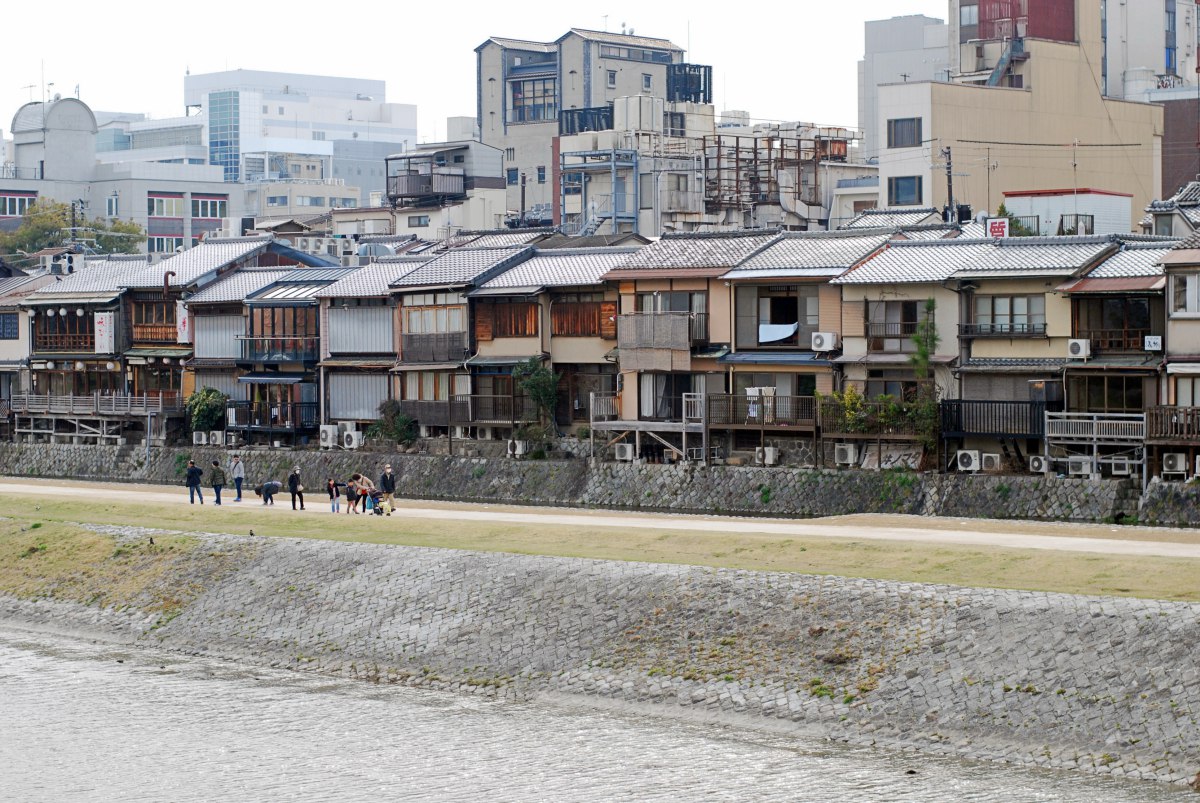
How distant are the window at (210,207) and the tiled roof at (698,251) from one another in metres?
83.8

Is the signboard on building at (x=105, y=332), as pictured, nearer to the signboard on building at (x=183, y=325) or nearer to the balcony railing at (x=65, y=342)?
the balcony railing at (x=65, y=342)

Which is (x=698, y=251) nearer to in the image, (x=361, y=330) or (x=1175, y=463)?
(x=361, y=330)

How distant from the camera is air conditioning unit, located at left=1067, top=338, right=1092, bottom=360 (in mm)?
48688

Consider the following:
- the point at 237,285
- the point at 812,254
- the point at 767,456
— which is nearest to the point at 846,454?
the point at 767,456

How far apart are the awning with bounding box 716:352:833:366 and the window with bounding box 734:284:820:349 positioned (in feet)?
1.04

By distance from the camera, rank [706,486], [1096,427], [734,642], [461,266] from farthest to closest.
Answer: [461,266]
[706,486]
[1096,427]
[734,642]

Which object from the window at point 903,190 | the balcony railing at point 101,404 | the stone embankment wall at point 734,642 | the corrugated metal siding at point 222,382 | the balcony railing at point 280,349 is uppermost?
the window at point 903,190

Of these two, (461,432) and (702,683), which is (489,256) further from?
(702,683)

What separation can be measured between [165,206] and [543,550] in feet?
347

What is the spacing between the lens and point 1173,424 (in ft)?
151

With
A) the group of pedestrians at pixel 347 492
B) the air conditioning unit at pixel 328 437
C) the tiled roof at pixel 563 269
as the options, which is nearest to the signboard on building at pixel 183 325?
the air conditioning unit at pixel 328 437

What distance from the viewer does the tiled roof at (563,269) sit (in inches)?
2414

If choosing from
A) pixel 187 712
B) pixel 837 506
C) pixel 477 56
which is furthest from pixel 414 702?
pixel 477 56

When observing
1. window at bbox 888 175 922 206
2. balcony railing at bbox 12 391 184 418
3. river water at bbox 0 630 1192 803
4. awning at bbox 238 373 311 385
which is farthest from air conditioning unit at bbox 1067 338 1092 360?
balcony railing at bbox 12 391 184 418
